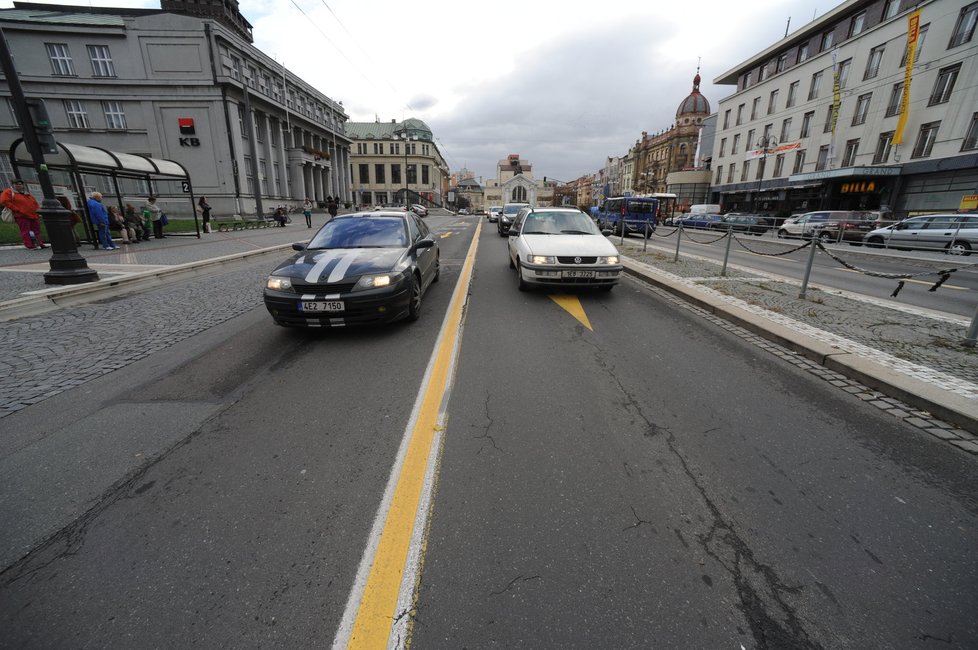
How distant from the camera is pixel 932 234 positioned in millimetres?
16219

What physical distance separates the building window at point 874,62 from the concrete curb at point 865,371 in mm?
35209

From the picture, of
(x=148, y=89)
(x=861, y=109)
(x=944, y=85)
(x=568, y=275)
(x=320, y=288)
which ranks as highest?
(x=148, y=89)

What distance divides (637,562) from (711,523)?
1.87 feet

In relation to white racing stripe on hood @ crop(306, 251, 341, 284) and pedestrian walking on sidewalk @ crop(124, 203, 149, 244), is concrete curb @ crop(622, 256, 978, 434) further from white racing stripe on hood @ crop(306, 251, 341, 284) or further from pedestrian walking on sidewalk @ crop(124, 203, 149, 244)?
pedestrian walking on sidewalk @ crop(124, 203, 149, 244)

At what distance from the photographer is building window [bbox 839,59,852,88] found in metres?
30.0

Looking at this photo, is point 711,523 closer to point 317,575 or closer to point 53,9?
point 317,575

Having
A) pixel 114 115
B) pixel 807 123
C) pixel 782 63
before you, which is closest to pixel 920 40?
pixel 807 123

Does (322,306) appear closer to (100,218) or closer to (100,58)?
(100,218)

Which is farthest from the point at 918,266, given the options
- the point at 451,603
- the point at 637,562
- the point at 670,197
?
the point at 451,603

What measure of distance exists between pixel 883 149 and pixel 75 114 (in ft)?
188

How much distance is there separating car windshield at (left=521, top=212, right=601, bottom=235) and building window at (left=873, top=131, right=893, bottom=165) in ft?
103

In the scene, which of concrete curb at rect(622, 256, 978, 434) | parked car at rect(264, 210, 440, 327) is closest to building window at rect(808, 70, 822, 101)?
concrete curb at rect(622, 256, 978, 434)

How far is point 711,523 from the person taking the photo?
2.27m

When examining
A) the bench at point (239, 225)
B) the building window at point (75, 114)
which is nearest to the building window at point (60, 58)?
the building window at point (75, 114)
